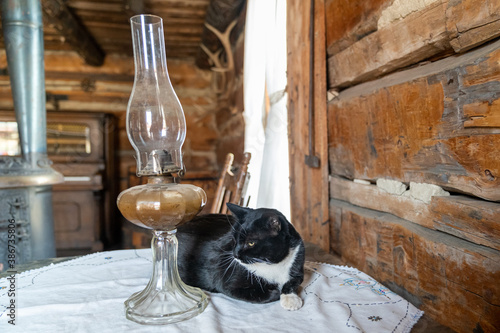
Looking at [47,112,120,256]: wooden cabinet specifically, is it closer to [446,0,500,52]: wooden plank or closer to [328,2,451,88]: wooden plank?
[328,2,451,88]: wooden plank

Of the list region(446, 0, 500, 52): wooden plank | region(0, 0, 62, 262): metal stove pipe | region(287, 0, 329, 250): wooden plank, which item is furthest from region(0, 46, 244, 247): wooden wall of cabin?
region(446, 0, 500, 52): wooden plank

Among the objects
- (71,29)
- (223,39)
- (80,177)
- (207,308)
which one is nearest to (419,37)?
(207,308)

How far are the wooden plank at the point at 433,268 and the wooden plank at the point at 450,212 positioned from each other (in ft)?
0.07

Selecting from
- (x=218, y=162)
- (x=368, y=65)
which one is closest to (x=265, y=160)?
(x=368, y=65)

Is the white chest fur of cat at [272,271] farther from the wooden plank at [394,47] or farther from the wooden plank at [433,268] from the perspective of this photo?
the wooden plank at [394,47]

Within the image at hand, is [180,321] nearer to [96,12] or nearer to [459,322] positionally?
[459,322]

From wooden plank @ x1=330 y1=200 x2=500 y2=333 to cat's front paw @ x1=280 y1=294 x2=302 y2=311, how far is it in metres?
0.32

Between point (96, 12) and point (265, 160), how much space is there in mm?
2369

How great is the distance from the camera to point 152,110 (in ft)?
2.55

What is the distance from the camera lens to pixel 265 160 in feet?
5.81

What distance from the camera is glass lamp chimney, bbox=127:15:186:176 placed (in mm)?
775

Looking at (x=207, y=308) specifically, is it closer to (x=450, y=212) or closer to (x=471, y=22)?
(x=450, y=212)

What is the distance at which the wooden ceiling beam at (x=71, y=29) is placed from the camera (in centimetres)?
269

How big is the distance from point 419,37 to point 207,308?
82 cm
